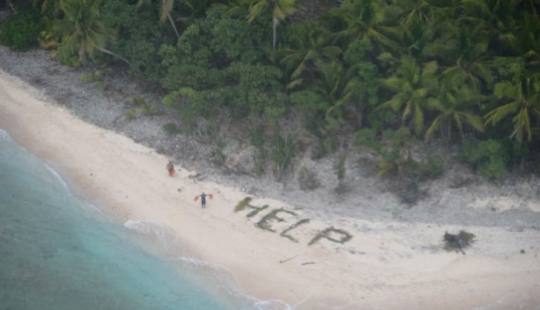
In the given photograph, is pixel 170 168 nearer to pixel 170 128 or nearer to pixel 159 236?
pixel 170 128

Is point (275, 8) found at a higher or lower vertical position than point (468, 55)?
higher

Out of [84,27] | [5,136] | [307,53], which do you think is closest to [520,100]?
[307,53]

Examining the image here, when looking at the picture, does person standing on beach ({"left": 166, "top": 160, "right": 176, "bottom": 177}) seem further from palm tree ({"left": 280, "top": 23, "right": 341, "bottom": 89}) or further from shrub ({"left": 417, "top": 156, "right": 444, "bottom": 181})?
shrub ({"left": 417, "top": 156, "right": 444, "bottom": 181})

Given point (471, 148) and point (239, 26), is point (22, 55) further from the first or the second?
point (471, 148)

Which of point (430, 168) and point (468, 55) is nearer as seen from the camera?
point (468, 55)

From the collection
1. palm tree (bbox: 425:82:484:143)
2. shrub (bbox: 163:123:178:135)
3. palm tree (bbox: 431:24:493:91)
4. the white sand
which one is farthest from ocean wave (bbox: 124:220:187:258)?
palm tree (bbox: 431:24:493:91)

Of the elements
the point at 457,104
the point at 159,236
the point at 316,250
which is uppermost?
the point at 457,104

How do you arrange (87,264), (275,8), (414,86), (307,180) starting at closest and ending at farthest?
(87,264)
(414,86)
(307,180)
(275,8)
